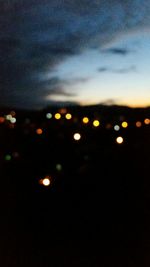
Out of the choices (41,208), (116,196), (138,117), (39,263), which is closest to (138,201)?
(116,196)

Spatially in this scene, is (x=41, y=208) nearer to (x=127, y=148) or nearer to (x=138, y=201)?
(x=138, y=201)

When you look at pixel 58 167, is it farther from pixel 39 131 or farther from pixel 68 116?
pixel 68 116

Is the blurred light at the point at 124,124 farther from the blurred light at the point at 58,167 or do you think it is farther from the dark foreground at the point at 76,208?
the blurred light at the point at 58,167

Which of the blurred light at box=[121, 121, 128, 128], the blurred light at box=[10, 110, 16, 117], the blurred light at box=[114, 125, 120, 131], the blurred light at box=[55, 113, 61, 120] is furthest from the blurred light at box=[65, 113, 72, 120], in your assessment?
the blurred light at box=[114, 125, 120, 131]

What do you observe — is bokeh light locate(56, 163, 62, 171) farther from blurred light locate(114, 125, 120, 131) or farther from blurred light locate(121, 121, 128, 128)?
blurred light locate(121, 121, 128, 128)

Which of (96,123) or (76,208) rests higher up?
(96,123)

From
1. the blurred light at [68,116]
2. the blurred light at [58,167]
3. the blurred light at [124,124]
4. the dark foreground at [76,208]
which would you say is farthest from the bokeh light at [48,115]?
the blurred light at [58,167]

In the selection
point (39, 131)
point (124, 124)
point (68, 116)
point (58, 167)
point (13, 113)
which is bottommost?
point (58, 167)

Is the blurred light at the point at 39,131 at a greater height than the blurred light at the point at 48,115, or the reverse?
the blurred light at the point at 48,115

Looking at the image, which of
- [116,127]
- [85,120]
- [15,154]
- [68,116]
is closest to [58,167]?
[15,154]
